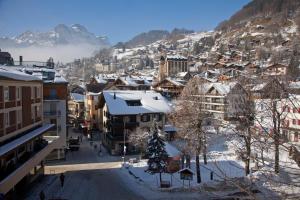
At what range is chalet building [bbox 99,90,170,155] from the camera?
44875 mm

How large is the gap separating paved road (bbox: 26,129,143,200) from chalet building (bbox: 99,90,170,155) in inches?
104

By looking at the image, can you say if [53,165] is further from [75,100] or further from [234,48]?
[234,48]

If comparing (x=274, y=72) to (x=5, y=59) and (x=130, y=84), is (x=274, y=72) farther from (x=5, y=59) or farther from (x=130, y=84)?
(x=130, y=84)

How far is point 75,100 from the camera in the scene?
84438 millimetres

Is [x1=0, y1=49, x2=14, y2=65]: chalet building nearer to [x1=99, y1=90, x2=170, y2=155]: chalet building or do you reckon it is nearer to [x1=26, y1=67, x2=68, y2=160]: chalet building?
[x1=26, y1=67, x2=68, y2=160]: chalet building

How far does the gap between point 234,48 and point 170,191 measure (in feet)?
397

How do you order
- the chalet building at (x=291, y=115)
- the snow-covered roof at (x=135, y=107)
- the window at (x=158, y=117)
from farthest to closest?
the window at (x=158, y=117)
the snow-covered roof at (x=135, y=107)
the chalet building at (x=291, y=115)

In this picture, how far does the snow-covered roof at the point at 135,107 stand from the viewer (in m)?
45.8

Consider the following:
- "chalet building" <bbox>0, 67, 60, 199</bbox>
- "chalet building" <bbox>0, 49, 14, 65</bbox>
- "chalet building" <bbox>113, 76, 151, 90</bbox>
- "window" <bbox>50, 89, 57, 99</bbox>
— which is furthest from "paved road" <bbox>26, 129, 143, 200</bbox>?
"chalet building" <bbox>113, 76, 151, 90</bbox>

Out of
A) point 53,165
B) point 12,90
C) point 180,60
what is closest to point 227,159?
point 53,165

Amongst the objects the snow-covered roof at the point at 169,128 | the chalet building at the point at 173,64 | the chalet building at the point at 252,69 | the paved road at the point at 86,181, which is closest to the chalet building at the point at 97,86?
the chalet building at the point at 173,64

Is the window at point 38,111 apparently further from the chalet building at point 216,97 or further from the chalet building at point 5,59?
the chalet building at point 216,97

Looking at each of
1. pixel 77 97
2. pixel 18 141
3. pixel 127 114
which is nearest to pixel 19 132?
pixel 18 141

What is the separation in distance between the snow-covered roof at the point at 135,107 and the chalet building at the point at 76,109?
2695 centimetres
